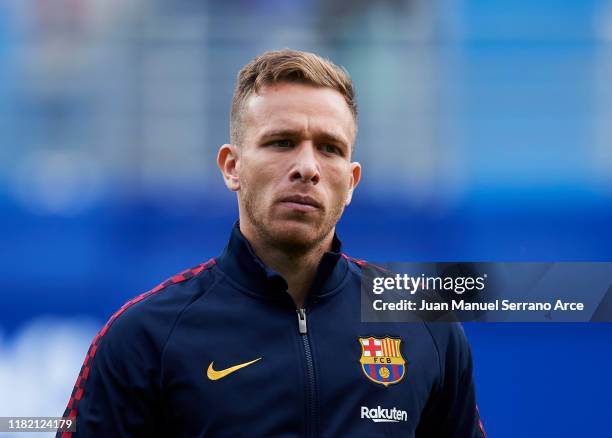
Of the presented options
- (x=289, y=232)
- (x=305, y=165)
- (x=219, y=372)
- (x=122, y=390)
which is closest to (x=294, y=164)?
(x=305, y=165)

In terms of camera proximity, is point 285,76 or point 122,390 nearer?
point 122,390

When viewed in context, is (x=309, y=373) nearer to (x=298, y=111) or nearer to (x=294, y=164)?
(x=294, y=164)

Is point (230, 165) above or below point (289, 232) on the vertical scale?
above

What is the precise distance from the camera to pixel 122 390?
137cm

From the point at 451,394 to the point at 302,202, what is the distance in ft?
1.69

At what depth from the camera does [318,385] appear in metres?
1.41

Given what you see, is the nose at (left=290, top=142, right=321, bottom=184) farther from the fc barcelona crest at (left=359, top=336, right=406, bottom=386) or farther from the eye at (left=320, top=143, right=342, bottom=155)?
the fc barcelona crest at (left=359, top=336, right=406, bottom=386)

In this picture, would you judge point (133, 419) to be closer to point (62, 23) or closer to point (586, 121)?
point (62, 23)

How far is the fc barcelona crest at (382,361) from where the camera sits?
147 cm

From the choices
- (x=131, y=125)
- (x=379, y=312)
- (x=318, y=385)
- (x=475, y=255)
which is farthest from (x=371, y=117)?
(x=318, y=385)

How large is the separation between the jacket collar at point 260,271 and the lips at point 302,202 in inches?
4.8

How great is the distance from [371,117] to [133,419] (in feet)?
5.17

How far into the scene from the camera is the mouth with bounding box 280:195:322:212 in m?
1.44

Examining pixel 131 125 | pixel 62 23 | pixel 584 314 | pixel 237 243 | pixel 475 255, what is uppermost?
pixel 62 23
